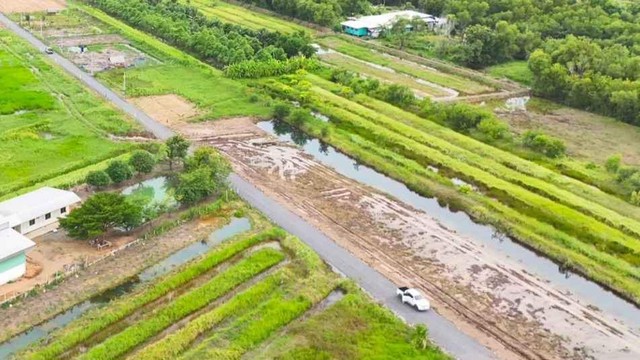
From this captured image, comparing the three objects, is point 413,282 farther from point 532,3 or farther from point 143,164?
point 532,3

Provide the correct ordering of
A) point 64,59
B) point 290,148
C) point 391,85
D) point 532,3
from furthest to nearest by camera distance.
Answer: point 532,3 < point 64,59 < point 391,85 < point 290,148

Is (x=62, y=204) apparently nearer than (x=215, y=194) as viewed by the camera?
Yes

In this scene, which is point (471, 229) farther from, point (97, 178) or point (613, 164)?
point (97, 178)

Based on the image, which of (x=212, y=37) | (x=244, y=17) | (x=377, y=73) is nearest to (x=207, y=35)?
(x=212, y=37)

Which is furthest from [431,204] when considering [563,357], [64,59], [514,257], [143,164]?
[64,59]

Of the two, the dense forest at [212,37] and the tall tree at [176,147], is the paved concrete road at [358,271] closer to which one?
the tall tree at [176,147]

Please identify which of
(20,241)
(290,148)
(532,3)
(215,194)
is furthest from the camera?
(532,3)

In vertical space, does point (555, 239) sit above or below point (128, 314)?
above
